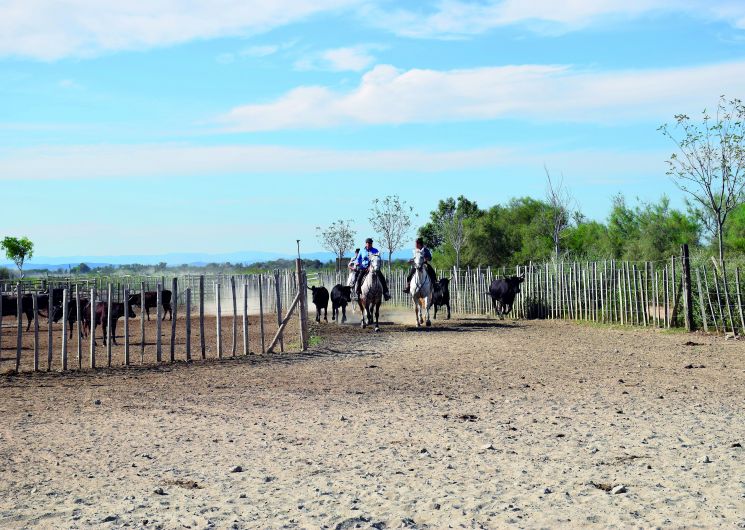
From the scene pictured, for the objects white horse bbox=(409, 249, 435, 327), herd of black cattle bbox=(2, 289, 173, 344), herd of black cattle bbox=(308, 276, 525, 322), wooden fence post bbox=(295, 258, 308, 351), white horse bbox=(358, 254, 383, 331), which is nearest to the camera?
wooden fence post bbox=(295, 258, 308, 351)

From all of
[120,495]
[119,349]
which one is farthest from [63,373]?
[120,495]

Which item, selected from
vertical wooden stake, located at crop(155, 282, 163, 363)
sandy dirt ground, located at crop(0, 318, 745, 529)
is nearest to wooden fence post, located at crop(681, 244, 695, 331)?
sandy dirt ground, located at crop(0, 318, 745, 529)

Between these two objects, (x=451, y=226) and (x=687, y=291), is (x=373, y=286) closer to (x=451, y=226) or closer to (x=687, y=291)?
(x=687, y=291)

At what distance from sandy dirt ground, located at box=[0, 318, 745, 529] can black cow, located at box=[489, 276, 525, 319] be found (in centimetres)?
1357

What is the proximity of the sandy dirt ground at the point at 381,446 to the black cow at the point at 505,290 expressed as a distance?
44.5ft

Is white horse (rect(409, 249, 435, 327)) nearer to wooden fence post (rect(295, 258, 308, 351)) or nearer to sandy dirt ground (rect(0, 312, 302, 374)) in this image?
sandy dirt ground (rect(0, 312, 302, 374))

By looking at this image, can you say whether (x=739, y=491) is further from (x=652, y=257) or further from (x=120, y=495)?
(x=652, y=257)

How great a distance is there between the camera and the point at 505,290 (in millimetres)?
28516

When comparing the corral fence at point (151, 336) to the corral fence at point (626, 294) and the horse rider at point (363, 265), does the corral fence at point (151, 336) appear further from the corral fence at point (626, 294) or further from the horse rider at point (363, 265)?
the corral fence at point (626, 294)

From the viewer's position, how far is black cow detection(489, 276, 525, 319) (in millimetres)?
28516

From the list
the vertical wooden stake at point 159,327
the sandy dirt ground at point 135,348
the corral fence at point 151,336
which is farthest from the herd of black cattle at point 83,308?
the vertical wooden stake at point 159,327

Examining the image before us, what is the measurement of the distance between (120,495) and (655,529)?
12.2ft

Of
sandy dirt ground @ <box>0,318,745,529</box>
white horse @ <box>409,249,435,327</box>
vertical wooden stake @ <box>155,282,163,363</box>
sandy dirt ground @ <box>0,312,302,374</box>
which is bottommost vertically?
sandy dirt ground @ <box>0,318,745,529</box>

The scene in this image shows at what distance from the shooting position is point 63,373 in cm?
1452
